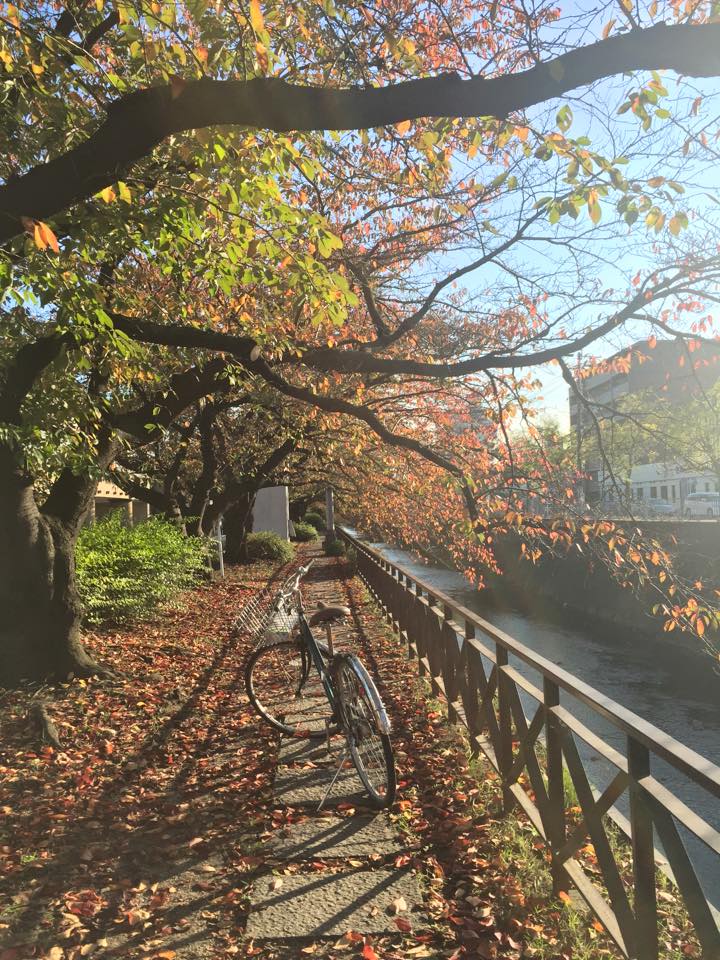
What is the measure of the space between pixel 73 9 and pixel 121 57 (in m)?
0.96

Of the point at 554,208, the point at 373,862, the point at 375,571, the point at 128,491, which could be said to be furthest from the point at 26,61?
the point at 128,491

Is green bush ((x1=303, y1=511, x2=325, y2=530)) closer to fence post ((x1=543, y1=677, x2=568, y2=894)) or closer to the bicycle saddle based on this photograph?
the bicycle saddle

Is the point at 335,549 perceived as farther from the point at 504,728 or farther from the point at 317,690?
the point at 504,728

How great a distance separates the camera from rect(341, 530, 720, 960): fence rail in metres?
2.23

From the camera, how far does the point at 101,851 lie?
13.0ft

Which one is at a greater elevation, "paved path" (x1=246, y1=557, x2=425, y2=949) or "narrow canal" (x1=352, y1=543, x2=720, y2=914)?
"paved path" (x1=246, y1=557, x2=425, y2=949)

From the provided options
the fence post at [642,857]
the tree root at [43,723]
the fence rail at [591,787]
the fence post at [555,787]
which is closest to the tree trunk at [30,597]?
the tree root at [43,723]

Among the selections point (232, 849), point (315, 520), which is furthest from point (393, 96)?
point (315, 520)

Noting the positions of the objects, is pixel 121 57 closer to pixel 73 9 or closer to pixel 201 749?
pixel 73 9

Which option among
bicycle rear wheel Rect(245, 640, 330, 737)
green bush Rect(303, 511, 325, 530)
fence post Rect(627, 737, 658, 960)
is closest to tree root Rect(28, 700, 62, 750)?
bicycle rear wheel Rect(245, 640, 330, 737)

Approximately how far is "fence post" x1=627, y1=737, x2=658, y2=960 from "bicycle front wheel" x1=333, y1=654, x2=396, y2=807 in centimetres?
165

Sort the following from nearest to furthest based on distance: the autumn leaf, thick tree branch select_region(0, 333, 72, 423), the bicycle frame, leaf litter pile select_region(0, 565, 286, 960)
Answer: the autumn leaf → leaf litter pile select_region(0, 565, 286, 960) → the bicycle frame → thick tree branch select_region(0, 333, 72, 423)

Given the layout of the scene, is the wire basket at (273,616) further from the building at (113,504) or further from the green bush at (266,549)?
the green bush at (266,549)

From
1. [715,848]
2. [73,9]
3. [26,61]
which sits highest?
[73,9]
